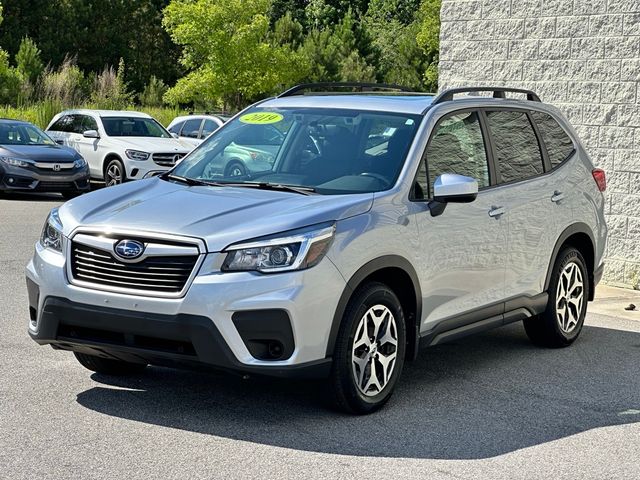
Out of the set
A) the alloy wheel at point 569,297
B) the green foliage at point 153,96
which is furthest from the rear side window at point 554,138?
the green foliage at point 153,96

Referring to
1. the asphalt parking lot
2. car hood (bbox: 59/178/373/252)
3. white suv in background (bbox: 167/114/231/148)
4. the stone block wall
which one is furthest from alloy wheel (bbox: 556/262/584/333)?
white suv in background (bbox: 167/114/231/148)

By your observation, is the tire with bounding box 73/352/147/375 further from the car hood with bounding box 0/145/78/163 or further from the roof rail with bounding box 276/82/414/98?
the car hood with bounding box 0/145/78/163

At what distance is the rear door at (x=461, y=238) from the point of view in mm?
7152

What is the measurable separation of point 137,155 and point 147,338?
16.9m

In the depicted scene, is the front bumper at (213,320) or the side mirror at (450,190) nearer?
the front bumper at (213,320)

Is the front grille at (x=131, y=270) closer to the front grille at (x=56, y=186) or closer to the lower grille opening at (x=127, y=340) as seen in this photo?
the lower grille opening at (x=127, y=340)

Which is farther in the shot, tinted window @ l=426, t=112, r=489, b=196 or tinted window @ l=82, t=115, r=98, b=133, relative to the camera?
tinted window @ l=82, t=115, r=98, b=133

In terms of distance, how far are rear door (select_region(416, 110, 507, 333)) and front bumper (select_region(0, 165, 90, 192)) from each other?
46.5 ft

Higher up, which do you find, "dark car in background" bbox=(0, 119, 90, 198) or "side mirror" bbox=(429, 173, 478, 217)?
"side mirror" bbox=(429, 173, 478, 217)

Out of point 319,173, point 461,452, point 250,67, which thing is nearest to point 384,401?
point 461,452

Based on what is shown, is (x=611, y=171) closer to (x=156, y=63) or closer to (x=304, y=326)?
(x=304, y=326)

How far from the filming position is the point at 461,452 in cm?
604

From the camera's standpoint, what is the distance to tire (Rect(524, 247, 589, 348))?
8.65 meters

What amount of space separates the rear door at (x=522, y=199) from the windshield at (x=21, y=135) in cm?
1491
